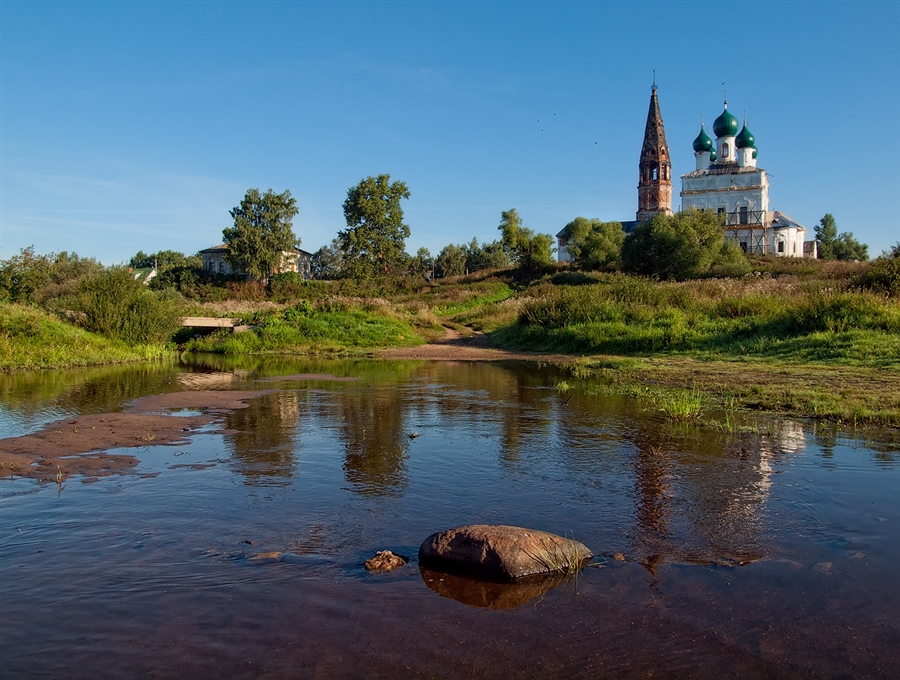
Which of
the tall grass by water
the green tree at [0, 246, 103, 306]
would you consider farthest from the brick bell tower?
the green tree at [0, 246, 103, 306]

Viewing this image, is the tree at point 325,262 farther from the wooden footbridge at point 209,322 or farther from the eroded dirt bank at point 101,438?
the eroded dirt bank at point 101,438

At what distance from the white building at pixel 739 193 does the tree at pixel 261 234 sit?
43250 mm

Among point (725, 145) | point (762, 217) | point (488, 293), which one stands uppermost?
point (725, 145)

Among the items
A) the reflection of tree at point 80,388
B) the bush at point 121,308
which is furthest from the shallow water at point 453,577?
the bush at point 121,308

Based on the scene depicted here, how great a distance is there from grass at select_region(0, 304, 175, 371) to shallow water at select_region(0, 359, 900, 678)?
45.8 feet

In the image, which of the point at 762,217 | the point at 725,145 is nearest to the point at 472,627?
the point at 762,217

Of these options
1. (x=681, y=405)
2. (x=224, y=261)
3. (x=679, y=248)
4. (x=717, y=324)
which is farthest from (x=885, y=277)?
(x=224, y=261)

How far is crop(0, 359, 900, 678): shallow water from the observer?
4051 millimetres

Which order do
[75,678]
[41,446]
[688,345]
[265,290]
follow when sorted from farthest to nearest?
[265,290], [688,345], [41,446], [75,678]

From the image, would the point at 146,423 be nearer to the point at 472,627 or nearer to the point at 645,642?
the point at 472,627

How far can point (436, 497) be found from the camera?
7.02 meters

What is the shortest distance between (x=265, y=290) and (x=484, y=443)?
5585cm

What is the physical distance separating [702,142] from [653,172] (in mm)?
6469

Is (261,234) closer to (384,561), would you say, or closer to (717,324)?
(717,324)
